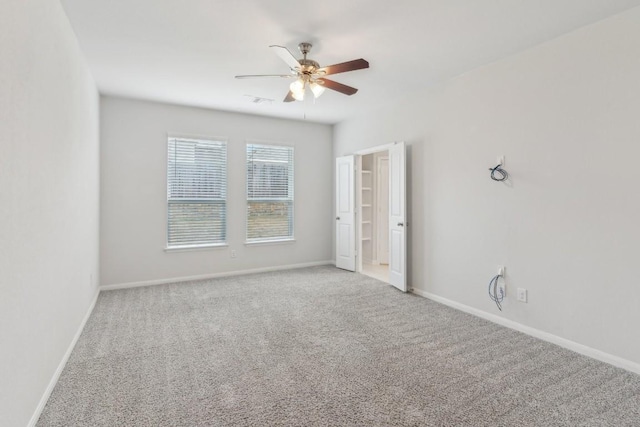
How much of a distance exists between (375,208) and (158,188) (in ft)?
13.2

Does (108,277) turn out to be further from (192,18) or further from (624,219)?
(624,219)

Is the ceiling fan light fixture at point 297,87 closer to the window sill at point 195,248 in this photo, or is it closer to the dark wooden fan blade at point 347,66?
the dark wooden fan blade at point 347,66

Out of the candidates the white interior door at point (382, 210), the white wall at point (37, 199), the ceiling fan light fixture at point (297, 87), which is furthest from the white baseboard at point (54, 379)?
the white interior door at point (382, 210)

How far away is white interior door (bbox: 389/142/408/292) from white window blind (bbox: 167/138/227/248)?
274cm

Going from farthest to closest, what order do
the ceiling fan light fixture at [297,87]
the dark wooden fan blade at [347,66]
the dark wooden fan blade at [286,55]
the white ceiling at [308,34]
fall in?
the ceiling fan light fixture at [297,87], the dark wooden fan blade at [347,66], the dark wooden fan blade at [286,55], the white ceiling at [308,34]

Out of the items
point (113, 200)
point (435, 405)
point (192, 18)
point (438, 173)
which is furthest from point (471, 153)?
point (113, 200)

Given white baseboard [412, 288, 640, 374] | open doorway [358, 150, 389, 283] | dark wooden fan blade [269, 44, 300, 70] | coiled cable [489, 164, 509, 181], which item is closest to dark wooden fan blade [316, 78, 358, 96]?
dark wooden fan blade [269, 44, 300, 70]

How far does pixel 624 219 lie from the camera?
8.55ft

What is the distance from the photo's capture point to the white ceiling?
2541mm

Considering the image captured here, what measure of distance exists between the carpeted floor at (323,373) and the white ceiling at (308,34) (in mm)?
2754

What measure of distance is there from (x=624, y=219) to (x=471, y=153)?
155 cm

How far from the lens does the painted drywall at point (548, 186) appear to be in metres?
2.61

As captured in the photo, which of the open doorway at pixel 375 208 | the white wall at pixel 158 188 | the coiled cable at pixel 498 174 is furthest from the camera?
the open doorway at pixel 375 208

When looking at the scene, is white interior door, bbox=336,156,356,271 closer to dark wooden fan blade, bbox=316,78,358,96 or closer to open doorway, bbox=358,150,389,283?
open doorway, bbox=358,150,389,283
